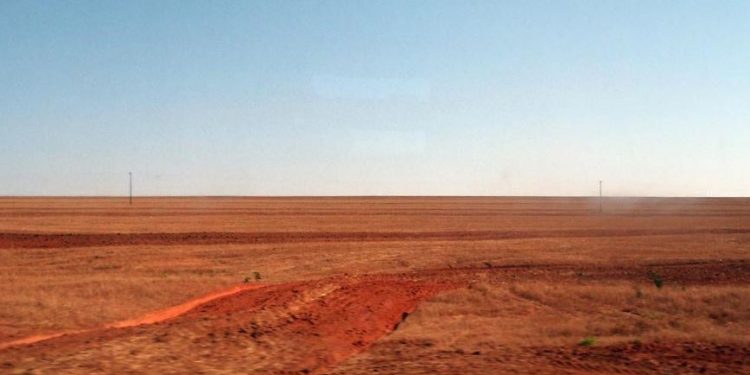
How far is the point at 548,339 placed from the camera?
1359cm

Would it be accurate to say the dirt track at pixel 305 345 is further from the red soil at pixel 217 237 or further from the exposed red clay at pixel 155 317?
the red soil at pixel 217 237

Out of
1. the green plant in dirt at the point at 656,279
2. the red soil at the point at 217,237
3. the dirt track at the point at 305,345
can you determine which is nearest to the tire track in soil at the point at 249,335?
the dirt track at the point at 305,345

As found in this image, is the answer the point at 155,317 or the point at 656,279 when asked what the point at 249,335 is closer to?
the point at 155,317

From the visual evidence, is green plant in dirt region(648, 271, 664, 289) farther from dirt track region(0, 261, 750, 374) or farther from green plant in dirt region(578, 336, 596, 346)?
green plant in dirt region(578, 336, 596, 346)

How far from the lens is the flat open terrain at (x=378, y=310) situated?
37.5 feet

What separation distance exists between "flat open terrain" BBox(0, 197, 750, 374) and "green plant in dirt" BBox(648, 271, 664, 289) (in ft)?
0.34

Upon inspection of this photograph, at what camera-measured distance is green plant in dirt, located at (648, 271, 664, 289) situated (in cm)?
2107

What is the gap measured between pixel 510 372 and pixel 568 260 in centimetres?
1912

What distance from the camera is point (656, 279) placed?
22.6m

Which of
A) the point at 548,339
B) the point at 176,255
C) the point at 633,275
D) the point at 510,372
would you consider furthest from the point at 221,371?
the point at 176,255

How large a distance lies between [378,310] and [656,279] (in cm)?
987

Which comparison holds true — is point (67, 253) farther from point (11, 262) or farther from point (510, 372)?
point (510, 372)

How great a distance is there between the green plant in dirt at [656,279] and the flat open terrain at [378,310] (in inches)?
4.1

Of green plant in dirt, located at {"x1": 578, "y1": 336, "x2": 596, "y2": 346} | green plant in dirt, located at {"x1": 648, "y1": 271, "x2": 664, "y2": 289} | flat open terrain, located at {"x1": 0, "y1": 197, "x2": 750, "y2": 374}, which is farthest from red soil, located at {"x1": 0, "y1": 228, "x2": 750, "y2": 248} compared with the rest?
green plant in dirt, located at {"x1": 578, "y1": 336, "x2": 596, "y2": 346}
